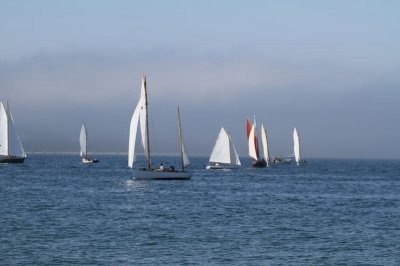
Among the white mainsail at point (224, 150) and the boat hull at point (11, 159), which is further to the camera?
the boat hull at point (11, 159)

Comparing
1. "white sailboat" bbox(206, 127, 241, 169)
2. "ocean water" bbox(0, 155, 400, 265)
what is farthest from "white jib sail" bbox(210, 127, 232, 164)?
"ocean water" bbox(0, 155, 400, 265)

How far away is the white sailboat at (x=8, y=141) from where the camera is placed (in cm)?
15675

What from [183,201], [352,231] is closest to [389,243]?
[352,231]

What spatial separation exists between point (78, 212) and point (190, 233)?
51.6 ft

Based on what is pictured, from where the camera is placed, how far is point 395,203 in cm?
7800

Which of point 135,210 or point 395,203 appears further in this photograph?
point 395,203

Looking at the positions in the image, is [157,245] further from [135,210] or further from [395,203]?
[395,203]

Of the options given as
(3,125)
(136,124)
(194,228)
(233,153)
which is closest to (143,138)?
(136,124)

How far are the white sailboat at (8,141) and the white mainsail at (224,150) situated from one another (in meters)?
42.5

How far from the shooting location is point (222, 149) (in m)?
147

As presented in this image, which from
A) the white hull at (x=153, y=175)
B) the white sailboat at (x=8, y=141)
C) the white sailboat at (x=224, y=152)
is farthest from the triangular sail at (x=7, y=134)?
the white hull at (x=153, y=175)

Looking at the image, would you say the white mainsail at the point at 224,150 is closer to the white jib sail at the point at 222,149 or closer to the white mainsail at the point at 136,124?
the white jib sail at the point at 222,149

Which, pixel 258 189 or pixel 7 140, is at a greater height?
pixel 7 140

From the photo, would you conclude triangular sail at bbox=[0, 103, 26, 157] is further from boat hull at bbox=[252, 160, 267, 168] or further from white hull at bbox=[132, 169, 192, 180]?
white hull at bbox=[132, 169, 192, 180]
